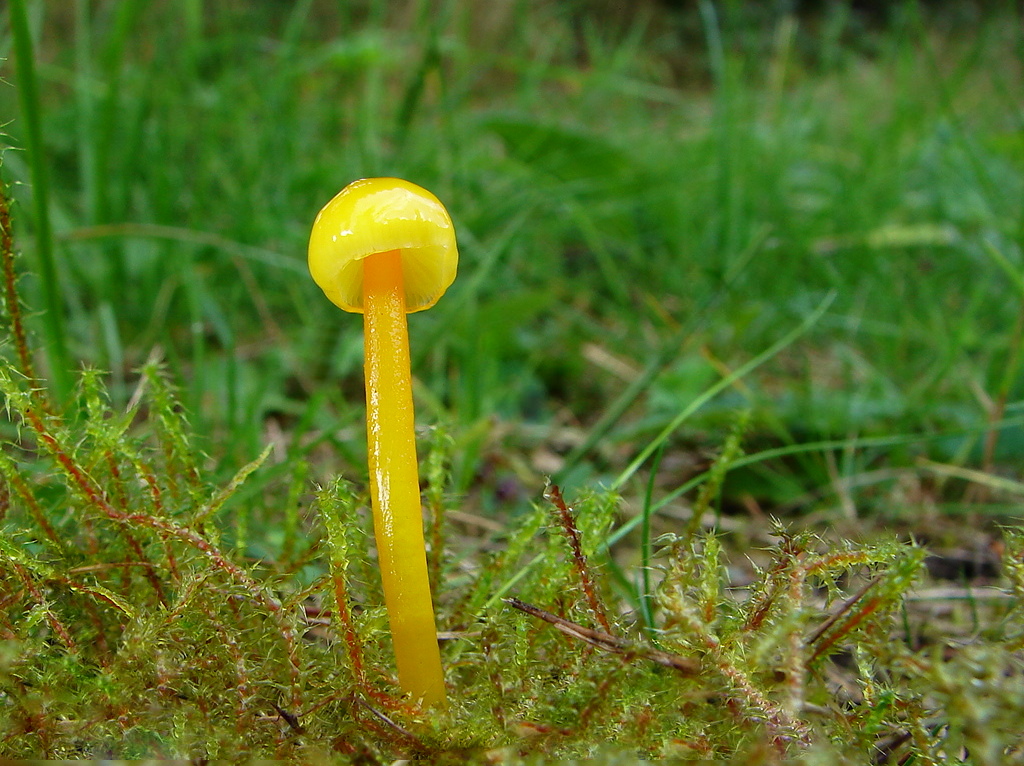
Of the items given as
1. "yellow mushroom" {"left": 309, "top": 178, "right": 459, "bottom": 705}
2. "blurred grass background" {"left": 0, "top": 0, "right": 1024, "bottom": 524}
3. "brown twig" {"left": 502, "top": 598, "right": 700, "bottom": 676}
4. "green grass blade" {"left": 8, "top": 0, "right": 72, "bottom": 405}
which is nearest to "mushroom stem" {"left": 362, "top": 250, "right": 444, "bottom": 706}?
"yellow mushroom" {"left": 309, "top": 178, "right": 459, "bottom": 705}

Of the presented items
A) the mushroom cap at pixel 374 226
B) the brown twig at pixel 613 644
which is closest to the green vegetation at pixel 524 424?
the brown twig at pixel 613 644

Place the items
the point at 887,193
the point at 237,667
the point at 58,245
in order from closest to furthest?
the point at 237,667 → the point at 58,245 → the point at 887,193

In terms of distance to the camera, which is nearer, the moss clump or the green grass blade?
the moss clump

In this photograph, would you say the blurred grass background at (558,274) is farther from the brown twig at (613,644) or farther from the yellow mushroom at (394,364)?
the brown twig at (613,644)

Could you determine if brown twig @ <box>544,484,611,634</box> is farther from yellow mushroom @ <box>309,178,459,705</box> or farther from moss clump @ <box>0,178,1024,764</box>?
yellow mushroom @ <box>309,178,459,705</box>

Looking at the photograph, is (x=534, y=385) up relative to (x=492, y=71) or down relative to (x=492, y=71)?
down

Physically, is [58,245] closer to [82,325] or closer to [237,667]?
[82,325]

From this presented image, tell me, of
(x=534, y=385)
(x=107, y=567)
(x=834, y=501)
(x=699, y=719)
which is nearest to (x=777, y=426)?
(x=834, y=501)
